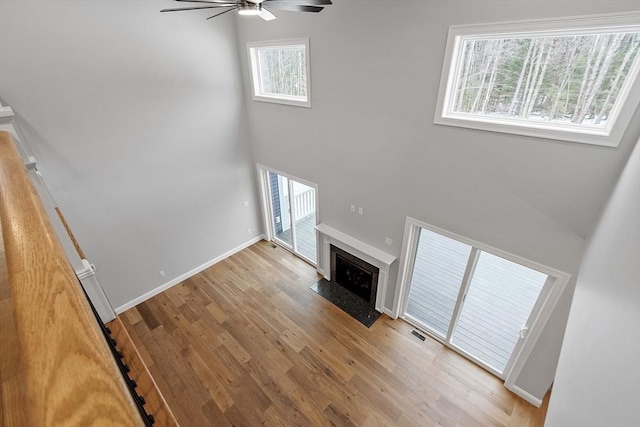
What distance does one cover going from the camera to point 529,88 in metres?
2.74

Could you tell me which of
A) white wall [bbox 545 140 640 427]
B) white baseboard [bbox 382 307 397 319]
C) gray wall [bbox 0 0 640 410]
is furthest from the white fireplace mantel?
white wall [bbox 545 140 640 427]

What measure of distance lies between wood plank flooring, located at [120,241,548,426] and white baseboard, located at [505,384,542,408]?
0.07m

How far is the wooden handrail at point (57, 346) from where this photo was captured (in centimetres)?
27

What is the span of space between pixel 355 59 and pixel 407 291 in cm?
354

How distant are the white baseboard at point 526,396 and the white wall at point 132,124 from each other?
5630 millimetres

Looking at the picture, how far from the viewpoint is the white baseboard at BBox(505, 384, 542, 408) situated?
363cm

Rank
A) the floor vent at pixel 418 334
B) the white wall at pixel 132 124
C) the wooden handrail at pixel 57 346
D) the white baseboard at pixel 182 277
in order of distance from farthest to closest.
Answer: the white baseboard at pixel 182 277 → the floor vent at pixel 418 334 → the white wall at pixel 132 124 → the wooden handrail at pixel 57 346

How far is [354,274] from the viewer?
5199 millimetres

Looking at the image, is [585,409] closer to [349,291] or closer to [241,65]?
[349,291]

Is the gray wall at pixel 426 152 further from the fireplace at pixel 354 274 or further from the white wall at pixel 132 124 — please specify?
the white wall at pixel 132 124

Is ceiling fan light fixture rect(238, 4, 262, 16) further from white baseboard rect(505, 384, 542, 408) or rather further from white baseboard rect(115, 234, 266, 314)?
white baseboard rect(505, 384, 542, 408)

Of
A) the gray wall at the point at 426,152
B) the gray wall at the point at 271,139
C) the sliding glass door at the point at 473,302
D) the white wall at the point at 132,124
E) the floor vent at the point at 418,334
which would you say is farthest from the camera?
the floor vent at the point at 418,334

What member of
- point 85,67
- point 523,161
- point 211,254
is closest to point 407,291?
point 523,161

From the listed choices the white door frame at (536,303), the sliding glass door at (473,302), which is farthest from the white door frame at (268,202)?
the sliding glass door at (473,302)
